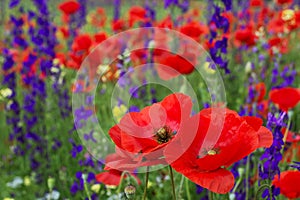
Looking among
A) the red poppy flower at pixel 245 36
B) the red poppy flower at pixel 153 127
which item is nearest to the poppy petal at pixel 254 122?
the red poppy flower at pixel 153 127

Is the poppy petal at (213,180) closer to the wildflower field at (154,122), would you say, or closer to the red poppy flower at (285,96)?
the wildflower field at (154,122)

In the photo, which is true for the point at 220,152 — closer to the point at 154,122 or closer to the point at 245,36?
the point at 154,122

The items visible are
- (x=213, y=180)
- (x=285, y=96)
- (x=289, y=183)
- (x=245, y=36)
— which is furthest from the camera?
(x=245, y=36)

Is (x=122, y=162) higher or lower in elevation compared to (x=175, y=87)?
lower

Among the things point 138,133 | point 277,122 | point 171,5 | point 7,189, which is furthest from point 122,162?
point 171,5

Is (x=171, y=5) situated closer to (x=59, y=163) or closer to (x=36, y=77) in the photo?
(x=36, y=77)

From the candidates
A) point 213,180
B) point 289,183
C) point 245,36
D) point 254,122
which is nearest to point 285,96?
point 289,183

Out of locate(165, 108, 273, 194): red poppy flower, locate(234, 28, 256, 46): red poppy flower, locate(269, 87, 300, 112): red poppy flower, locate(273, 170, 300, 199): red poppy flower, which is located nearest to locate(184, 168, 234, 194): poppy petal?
locate(165, 108, 273, 194): red poppy flower
